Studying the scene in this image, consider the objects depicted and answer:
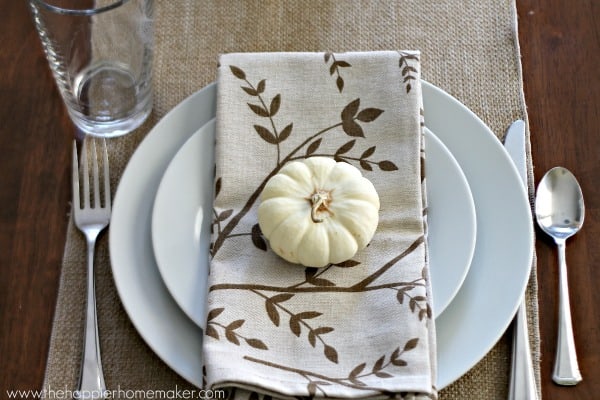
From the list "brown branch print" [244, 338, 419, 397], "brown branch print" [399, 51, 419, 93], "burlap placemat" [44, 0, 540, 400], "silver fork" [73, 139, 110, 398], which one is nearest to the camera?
"brown branch print" [244, 338, 419, 397]

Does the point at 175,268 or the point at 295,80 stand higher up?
the point at 295,80

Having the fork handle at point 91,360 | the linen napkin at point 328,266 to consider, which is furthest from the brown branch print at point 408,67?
the fork handle at point 91,360

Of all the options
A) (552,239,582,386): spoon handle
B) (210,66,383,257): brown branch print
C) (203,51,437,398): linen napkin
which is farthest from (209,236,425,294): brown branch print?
(552,239,582,386): spoon handle

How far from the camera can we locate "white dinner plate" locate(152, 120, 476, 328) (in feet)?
2.67

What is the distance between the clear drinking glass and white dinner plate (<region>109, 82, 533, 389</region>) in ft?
0.32

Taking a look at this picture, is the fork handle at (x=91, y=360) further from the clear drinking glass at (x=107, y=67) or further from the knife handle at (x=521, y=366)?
the knife handle at (x=521, y=366)

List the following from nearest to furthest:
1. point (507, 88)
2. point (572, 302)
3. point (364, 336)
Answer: point (364, 336) < point (572, 302) < point (507, 88)

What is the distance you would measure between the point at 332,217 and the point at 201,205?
18 centimetres

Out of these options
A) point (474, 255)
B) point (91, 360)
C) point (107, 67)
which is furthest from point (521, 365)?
point (107, 67)

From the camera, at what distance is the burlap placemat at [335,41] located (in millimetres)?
1022

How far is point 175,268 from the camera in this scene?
0.83 m

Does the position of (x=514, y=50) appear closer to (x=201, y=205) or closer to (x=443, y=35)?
(x=443, y=35)

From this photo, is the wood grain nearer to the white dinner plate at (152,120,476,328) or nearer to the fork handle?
the white dinner plate at (152,120,476,328)

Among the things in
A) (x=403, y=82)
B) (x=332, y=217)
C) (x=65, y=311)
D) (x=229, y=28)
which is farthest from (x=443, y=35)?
(x=65, y=311)
